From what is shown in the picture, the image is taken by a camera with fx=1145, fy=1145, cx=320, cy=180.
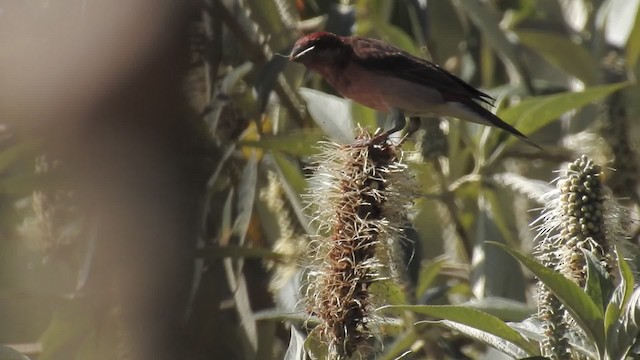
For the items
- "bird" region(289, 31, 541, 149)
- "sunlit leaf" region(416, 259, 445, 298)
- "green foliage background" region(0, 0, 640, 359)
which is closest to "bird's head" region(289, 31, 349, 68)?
"bird" region(289, 31, 541, 149)

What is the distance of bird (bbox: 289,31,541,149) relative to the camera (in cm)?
381

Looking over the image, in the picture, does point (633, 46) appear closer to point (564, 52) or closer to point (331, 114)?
point (564, 52)

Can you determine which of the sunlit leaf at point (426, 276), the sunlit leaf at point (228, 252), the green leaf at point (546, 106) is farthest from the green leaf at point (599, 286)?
the sunlit leaf at point (228, 252)

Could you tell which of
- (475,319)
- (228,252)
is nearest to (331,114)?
(228,252)

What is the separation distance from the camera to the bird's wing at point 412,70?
150 inches

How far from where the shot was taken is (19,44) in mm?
3920

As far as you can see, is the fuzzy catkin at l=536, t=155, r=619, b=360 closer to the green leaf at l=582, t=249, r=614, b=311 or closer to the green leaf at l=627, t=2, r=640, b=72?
the green leaf at l=582, t=249, r=614, b=311

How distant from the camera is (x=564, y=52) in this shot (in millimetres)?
4504

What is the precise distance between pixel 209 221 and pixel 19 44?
0.89 meters

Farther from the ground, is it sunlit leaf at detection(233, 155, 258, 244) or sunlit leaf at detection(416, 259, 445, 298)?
sunlit leaf at detection(233, 155, 258, 244)

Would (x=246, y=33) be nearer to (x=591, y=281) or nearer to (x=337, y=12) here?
(x=337, y=12)

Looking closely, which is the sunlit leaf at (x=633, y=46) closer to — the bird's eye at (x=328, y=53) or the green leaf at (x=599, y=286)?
the bird's eye at (x=328, y=53)

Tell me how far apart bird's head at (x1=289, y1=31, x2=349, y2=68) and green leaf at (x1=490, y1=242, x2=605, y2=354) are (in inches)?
65.4

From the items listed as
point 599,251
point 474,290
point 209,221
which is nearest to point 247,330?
point 209,221
